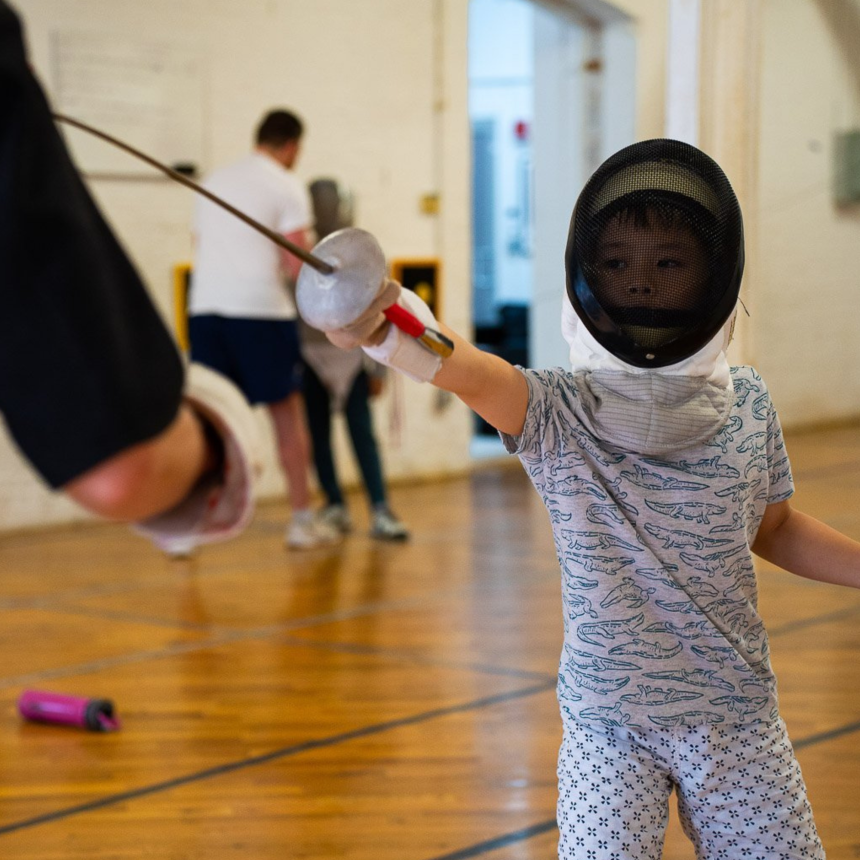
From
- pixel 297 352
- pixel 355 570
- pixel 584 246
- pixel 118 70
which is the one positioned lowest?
pixel 355 570

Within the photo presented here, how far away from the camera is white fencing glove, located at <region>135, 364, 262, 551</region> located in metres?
1.04

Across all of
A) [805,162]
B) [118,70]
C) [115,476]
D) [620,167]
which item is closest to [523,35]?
[805,162]

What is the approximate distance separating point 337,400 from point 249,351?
1.92 ft

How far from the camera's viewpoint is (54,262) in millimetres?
850

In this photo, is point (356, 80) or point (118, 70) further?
point (356, 80)

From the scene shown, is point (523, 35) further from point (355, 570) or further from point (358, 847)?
point (358, 847)

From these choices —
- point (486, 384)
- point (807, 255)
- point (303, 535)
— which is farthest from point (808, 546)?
point (807, 255)

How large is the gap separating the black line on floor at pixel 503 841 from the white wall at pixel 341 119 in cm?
359

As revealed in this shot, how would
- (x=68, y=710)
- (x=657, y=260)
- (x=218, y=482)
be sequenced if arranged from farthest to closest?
(x=68, y=710), (x=657, y=260), (x=218, y=482)

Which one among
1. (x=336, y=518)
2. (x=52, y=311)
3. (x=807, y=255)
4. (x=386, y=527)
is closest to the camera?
A: (x=52, y=311)

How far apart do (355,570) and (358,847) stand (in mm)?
2311

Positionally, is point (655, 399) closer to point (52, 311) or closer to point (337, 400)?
point (52, 311)

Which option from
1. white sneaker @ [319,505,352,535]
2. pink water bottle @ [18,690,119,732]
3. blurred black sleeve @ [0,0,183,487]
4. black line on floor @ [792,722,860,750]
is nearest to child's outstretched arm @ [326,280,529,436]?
blurred black sleeve @ [0,0,183,487]

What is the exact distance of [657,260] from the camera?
1.52m
